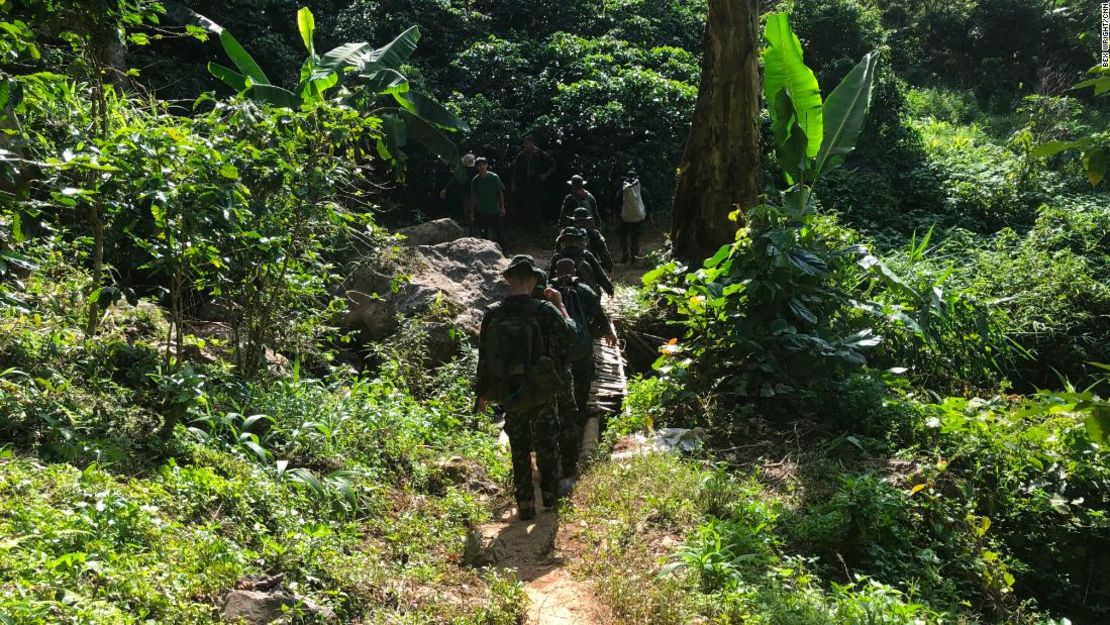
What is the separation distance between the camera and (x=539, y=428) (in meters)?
6.77

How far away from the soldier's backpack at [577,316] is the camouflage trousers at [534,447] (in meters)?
1.10

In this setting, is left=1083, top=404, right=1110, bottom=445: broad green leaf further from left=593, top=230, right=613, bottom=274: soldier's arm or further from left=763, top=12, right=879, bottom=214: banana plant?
left=593, top=230, right=613, bottom=274: soldier's arm

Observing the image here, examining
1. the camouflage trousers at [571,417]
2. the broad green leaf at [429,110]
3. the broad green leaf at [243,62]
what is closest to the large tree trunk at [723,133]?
the camouflage trousers at [571,417]

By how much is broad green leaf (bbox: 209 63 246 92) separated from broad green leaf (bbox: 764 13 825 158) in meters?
7.31

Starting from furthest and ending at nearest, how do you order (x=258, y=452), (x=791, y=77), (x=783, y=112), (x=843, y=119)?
(x=843, y=119), (x=783, y=112), (x=791, y=77), (x=258, y=452)

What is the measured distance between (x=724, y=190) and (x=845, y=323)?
307cm

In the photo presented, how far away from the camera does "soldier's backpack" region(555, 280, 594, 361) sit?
7902 mm

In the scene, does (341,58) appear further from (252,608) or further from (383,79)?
(252,608)

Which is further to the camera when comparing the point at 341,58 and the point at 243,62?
the point at 341,58

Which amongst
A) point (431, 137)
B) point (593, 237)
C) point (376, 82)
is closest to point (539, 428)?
point (593, 237)

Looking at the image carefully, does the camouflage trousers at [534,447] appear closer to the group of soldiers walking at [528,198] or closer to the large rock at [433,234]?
the group of soldiers walking at [528,198]

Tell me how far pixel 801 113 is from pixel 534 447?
4.78m

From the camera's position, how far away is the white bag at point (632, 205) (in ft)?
49.5

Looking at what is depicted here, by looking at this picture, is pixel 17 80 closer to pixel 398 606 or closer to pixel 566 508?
pixel 398 606
